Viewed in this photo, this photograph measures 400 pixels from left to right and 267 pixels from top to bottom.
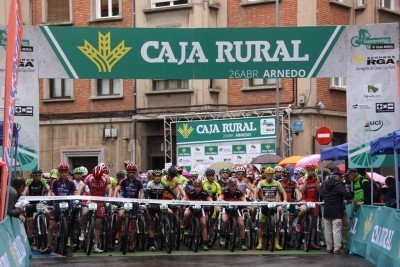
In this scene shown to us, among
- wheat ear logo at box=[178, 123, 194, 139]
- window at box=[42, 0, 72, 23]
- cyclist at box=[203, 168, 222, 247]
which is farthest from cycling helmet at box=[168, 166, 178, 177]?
window at box=[42, 0, 72, 23]

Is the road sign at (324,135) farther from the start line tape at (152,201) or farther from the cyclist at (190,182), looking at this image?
the start line tape at (152,201)

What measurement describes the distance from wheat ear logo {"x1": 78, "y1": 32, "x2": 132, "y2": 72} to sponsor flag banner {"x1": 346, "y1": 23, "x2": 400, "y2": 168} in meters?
4.71

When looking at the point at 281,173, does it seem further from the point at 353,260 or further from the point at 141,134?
the point at 141,134

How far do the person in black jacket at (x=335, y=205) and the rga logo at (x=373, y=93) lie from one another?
1.69m

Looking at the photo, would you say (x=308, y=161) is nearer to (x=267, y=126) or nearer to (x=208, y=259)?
(x=267, y=126)

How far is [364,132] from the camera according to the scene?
21297 millimetres

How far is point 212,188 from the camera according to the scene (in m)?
22.8

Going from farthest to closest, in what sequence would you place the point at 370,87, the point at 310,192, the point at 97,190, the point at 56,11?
the point at 56,11 → the point at 310,192 → the point at 97,190 → the point at 370,87

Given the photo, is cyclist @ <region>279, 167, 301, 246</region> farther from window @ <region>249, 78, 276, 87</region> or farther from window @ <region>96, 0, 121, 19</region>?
window @ <region>96, 0, 121, 19</region>

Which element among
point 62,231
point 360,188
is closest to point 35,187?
point 62,231

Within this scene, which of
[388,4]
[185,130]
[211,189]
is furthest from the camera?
[388,4]

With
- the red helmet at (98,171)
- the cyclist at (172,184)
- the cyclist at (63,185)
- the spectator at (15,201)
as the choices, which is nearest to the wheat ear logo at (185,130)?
the cyclist at (172,184)

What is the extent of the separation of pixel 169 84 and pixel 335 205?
18.7 m

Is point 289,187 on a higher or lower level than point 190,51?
lower
